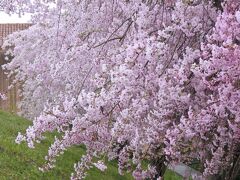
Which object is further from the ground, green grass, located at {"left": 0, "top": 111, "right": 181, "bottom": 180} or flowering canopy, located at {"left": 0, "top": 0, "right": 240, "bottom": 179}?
flowering canopy, located at {"left": 0, "top": 0, "right": 240, "bottom": 179}

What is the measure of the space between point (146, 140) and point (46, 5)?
3.16m

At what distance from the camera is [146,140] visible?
406cm

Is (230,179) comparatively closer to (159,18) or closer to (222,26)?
(159,18)

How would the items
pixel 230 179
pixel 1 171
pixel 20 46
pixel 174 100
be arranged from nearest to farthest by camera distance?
1. pixel 174 100
2. pixel 230 179
3. pixel 1 171
4. pixel 20 46

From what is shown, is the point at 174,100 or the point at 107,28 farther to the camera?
the point at 107,28

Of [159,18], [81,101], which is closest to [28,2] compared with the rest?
[159,18]

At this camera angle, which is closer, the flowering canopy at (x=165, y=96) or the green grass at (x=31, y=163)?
the flowering canopy at (x=165, y=96)

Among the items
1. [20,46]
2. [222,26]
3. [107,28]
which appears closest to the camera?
[222,26]

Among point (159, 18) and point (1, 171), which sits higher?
point (159, 18)

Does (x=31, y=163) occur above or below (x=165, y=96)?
below

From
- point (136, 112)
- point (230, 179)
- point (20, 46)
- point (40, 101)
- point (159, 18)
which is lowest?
point (40, 101)

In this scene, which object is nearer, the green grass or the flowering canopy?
the flowering canopy

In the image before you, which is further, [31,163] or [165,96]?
[31,163]

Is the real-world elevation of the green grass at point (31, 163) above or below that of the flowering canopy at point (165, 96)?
below
